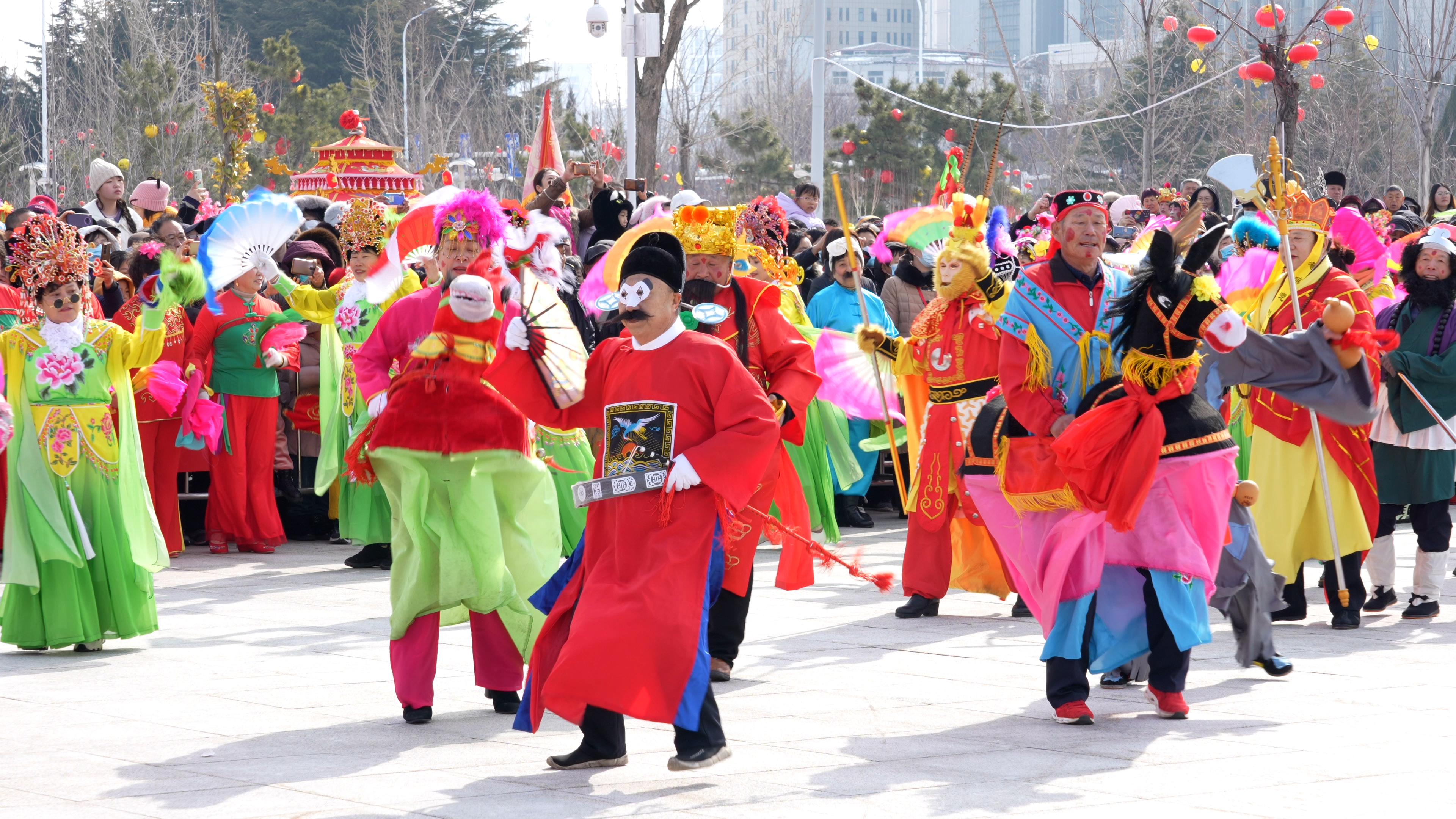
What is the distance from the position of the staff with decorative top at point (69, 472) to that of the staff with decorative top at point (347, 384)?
1.91 meters

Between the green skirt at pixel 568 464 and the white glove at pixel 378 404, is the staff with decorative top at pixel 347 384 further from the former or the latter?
the white glove at pixel 378 404

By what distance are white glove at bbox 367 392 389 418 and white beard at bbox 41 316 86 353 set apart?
191cm

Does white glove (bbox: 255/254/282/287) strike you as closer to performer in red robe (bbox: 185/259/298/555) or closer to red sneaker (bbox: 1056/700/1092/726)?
performer in red robe (bbox: 185/259/298/555)

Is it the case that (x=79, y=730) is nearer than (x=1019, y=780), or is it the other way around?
(x=1019, y=780)

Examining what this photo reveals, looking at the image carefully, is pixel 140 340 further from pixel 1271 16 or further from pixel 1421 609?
pixel 1271 16

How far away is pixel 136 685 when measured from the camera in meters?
6.52

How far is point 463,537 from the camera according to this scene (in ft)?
19.4

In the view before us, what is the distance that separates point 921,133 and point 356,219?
24.4 metres

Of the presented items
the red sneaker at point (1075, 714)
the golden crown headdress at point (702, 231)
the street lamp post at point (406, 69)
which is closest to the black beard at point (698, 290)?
the golden crown headdress at point (702, 231)

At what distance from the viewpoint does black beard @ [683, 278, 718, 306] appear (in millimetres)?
6664

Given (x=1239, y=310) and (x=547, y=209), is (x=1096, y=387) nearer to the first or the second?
(x=1239, y=310)

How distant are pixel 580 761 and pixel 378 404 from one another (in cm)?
162

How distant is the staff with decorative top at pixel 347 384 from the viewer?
958 cm

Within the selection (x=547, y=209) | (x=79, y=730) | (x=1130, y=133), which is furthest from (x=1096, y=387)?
(x=1130, y=133)
